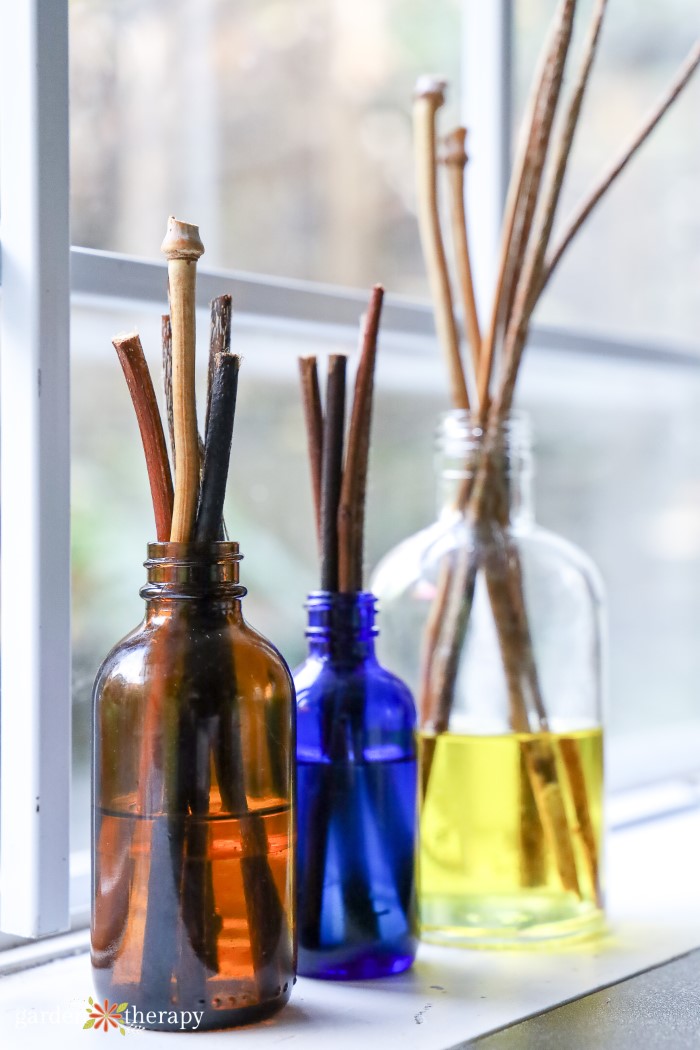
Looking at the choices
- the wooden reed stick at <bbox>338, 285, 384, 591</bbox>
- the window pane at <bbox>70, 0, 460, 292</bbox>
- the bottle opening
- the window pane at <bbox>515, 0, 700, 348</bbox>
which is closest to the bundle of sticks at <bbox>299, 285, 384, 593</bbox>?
the wooden reed stick at <bbox>338, 285, 384, 591</bbox>

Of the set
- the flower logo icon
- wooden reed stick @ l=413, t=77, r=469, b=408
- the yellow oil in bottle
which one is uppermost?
wooden reed stick @ l=413, t=77, r=469, b=408

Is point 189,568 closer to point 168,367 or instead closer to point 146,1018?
point 168,367

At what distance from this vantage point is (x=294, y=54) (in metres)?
1.32

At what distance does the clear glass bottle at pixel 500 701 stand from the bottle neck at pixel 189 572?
0.65 feet

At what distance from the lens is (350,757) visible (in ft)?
1.88

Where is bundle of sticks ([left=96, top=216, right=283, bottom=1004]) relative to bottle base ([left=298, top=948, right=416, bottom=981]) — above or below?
above

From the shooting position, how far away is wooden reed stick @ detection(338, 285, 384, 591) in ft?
1.95

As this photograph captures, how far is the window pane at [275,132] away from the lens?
4.00 ft

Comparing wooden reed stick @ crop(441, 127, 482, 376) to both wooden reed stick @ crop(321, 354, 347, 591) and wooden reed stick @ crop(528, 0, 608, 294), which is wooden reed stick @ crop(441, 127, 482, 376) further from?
wooden reed stick @ crop(321, 354, 347, 591)

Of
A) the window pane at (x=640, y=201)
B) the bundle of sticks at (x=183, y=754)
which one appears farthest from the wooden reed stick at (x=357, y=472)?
the window pane at (x=640, y=201)

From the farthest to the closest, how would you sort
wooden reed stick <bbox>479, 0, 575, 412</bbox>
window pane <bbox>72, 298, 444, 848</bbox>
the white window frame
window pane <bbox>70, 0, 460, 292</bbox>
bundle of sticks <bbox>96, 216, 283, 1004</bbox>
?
1. window pane <bbox>70, 0, 460, 292</bbox>
2. window pane <bbox>72, 298, 444, 848</bbox>
3. wooden reed stick <bbox>479, 0, 575, 412</bbox>
4. the white window frame
5. bundle of sticks <bbox>96, 216, 283, 1004</bbox>

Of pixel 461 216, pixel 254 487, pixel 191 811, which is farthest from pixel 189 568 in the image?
pixel 254 487

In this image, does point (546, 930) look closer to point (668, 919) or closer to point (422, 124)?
point (668, 919)

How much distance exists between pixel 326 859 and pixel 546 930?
0.51 feet
